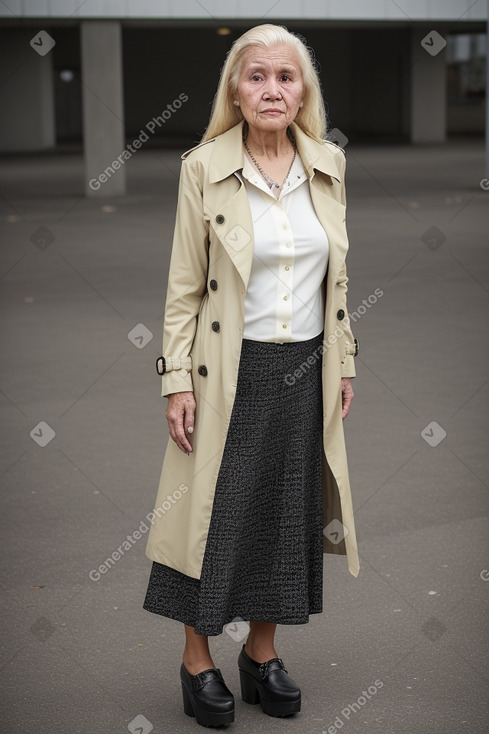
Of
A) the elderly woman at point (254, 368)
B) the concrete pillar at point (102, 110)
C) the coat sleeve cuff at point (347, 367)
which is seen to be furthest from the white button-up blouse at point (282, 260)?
the concrete pillar at point (102, 110)

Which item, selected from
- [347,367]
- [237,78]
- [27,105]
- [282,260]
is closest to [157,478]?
[347,367]

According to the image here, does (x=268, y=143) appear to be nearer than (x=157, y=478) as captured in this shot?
Yes

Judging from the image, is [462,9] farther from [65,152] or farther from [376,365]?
[376,365]

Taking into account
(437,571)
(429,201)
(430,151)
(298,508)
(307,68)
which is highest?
(307,68)

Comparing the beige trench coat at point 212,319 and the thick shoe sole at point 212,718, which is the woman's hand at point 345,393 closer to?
the beige trench coat at point 212,319

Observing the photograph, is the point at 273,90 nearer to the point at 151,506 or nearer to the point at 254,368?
the point at 254,368

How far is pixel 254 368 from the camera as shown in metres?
3.55

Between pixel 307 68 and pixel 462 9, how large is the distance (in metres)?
26.5

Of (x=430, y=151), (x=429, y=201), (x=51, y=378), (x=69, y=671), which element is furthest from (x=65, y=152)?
(x=69, y=671)

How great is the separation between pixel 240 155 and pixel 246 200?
15 cm

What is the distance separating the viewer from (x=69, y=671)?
4.10 meters

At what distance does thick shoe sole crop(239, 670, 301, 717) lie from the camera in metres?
3.75

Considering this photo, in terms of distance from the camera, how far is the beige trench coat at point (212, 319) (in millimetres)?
3486

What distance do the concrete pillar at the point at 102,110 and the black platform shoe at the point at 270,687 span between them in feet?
62.7
